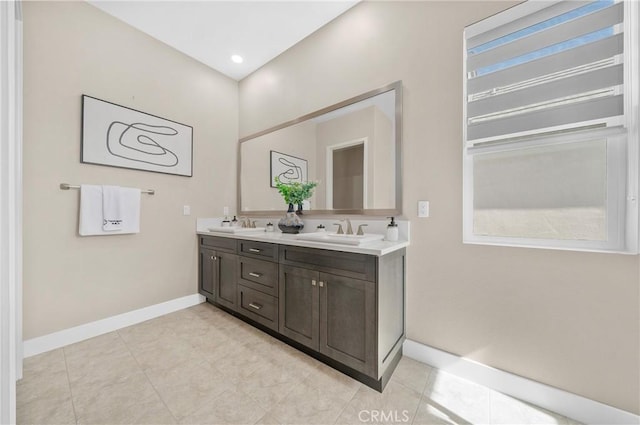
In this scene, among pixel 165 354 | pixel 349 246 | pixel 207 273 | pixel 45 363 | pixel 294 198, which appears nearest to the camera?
pixel 349 246

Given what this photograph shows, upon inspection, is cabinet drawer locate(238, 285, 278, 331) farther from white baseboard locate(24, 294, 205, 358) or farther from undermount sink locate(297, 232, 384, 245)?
white baseboard locate(24, 294, 205, 358)

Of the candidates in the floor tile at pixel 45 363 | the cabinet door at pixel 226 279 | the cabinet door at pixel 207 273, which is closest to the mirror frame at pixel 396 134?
the cabinet door at pixel 226 279

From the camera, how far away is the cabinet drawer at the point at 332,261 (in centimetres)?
145

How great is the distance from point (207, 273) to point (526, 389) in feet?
9.23

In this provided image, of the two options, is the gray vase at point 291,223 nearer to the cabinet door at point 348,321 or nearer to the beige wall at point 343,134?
the beige wall at point 343,134

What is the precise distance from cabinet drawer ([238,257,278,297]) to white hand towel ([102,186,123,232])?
115cm

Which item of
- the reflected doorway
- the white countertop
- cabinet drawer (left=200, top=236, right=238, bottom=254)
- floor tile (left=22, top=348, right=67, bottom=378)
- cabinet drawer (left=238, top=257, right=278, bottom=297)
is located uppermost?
the reflected doorway

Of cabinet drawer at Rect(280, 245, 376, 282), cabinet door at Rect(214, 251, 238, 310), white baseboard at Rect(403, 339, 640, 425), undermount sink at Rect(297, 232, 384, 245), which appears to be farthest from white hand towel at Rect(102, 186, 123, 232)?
white baseboard at Rect(403, 339, 640, 425)

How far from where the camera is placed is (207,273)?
273 centimetres

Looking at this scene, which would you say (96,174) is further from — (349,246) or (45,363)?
(349,246)

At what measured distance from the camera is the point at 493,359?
59.2 inches

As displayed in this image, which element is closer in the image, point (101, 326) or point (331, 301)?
point (331, 301)

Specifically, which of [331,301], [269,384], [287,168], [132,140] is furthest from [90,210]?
[331,301]

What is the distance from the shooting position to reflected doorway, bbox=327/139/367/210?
2071 millimetres
